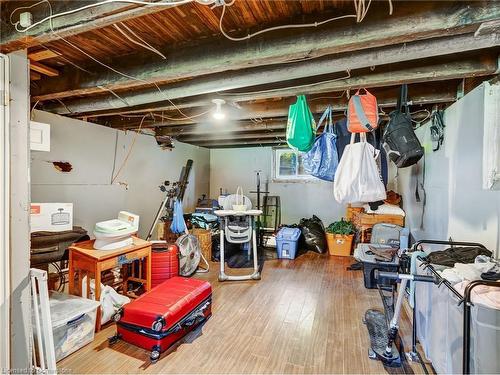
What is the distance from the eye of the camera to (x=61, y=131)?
10.8 feet

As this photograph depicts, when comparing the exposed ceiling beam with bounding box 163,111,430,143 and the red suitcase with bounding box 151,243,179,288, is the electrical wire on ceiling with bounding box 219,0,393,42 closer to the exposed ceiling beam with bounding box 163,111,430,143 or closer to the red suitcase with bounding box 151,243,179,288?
the exposed ceiling beam with bounding box 163,111,430,143

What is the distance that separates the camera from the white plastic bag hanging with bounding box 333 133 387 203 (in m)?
2.22

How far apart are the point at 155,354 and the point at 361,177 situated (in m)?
2.18

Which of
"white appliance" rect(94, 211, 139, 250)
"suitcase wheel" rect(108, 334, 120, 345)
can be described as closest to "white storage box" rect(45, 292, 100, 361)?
"suitcase wheel" rect(108, 334, 120, 345)

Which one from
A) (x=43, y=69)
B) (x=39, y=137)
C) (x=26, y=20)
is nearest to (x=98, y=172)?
(x=43, y=69)

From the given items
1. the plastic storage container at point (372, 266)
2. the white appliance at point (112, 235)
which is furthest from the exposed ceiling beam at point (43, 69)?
the plastic storage container at point (372, 266)

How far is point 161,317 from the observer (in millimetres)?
1968

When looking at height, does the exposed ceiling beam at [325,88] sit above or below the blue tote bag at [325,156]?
above

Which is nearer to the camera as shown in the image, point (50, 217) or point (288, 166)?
point (50, 217)

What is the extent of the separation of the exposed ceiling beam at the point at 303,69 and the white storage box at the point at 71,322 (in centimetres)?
200

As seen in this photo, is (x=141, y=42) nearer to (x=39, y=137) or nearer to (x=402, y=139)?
(x=39, y=137)

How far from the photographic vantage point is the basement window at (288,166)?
6156mm

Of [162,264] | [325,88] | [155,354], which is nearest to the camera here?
[155,354]

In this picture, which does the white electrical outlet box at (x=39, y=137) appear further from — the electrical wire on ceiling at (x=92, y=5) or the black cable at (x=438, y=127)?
the black cable at (x=438, y=127)
